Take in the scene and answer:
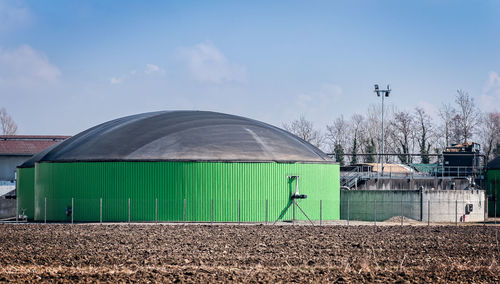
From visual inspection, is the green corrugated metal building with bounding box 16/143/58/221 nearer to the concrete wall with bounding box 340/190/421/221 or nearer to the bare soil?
the bare soil

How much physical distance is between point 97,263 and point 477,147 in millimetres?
50409

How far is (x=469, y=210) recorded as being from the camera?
52094 millimetres

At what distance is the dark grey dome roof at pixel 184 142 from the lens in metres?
43.2

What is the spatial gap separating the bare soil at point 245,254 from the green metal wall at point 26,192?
38.7 feet

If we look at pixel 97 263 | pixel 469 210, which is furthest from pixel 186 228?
pixel 469 210

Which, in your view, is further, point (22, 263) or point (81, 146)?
point (81, 146)

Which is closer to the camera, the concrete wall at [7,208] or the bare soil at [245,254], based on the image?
the bare soil at [245,254]

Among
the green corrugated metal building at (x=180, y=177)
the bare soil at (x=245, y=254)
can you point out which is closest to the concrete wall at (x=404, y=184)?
the green corrugated metal building at (x=180, y=177)

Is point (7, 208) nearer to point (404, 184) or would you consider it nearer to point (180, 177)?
point (180, 177)

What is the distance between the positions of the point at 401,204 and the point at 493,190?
15971 mm

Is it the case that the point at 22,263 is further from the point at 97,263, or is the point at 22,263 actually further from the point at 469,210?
the point at 469,210

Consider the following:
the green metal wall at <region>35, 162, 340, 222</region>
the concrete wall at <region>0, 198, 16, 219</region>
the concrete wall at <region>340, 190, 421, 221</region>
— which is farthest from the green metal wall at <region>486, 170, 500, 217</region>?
the concrete wall at <region>0, 198, 16, 219</region>

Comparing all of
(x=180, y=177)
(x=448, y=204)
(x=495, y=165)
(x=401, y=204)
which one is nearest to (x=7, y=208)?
(x=180, y=177)

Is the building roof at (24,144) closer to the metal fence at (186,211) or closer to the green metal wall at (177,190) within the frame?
the metal fence at (186,211)
